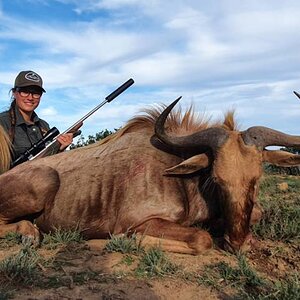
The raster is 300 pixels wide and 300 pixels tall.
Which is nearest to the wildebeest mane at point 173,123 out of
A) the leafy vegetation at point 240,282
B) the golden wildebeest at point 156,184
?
the golden wildebeest at point 156,184

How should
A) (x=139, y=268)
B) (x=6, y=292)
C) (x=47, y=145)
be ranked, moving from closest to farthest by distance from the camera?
(x=6, y=292) < (x=139, y=268) < (x=47, y=145)

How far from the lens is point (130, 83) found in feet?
24.3

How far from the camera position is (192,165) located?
186 inches

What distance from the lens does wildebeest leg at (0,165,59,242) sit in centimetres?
514

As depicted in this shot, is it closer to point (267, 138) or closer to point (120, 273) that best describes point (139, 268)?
point (120, 273)

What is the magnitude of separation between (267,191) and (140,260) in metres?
5.54

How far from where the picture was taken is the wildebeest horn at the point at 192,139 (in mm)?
4609

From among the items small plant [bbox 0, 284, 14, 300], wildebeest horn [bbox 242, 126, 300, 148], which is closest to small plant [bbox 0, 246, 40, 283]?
small plant [bbox 0, 284, 14, 300]

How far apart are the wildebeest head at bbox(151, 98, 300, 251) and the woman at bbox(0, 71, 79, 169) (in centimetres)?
244

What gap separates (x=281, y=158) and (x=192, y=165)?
3.07 feet

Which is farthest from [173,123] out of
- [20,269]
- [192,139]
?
[20,269]

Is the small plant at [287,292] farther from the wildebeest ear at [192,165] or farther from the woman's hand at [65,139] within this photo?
the woman's hand at [65,139]

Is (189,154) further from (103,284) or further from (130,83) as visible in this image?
(130,83)

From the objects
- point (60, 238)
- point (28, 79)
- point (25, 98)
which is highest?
point (28, 79)
